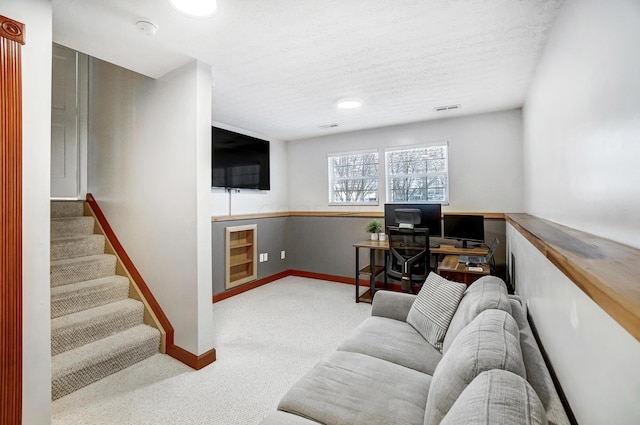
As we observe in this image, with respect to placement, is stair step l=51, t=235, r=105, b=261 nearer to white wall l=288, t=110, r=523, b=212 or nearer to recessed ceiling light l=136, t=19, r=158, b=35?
recessed ceiling light l=136, t=19, r=158, b=35

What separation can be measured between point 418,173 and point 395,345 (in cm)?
305

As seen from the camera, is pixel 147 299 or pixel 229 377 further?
pixel 147 299

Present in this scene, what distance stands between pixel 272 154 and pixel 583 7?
4284 millimetres

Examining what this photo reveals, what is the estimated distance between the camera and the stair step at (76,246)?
272 cm

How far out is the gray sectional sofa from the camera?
0.76 metres

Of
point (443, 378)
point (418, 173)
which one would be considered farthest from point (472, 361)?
point (418, 173)

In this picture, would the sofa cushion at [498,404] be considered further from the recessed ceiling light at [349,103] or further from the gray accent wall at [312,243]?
the gray accent wall at [312,243]

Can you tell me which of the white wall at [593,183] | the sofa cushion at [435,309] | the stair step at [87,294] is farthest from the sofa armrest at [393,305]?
the stair step at [87,294]

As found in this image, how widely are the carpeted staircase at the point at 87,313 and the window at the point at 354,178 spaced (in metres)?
3.24

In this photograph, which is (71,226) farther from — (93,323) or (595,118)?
(595,118)

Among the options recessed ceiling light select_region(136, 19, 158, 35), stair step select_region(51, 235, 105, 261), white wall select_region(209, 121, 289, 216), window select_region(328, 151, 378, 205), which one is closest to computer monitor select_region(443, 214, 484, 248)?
window select_region(328, 151, 378, 205)

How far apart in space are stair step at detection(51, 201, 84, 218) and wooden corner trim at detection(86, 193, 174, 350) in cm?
10

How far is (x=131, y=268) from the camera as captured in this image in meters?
2.86

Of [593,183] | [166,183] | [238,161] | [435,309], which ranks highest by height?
[238,161]
